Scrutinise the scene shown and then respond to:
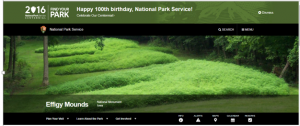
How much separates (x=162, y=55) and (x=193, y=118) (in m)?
9.43

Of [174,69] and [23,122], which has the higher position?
[174,69]

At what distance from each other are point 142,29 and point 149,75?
16.0 ft

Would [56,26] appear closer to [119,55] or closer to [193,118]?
[193,118]

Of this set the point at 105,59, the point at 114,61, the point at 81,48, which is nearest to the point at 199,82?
the point at 114,61

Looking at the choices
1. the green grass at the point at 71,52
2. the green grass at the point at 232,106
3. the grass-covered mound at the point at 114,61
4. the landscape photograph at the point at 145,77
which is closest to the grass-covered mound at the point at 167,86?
the landscape photograph at the point at 145,77

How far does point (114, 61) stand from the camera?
645 inches

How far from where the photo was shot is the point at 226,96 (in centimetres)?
1237

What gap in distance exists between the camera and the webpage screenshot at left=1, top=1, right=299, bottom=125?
923 cm

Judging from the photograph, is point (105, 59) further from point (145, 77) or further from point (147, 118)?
point (147, 118)

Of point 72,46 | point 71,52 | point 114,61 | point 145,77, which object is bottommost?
point 145,77

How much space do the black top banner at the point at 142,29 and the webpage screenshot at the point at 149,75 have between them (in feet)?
0.12

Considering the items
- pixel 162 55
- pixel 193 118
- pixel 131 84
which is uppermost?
pixel 162 55

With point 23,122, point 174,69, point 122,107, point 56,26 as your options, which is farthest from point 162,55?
point 23,122

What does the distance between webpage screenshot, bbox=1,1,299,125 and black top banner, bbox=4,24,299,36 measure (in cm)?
4
